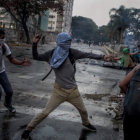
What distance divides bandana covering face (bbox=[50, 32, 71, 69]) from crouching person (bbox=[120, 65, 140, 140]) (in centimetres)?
172

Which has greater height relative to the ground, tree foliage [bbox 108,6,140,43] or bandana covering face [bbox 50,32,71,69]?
tree foliage [bbox 108,6,140,43]

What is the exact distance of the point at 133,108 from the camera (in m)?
2.61

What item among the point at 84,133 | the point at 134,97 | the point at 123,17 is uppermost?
the point at 123,17

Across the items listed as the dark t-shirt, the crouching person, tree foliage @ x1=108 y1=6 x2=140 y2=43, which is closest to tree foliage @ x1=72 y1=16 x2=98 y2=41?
tree foliage @ x1=108 y1=6 x2=140 y2=43

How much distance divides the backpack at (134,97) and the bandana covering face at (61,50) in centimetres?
180

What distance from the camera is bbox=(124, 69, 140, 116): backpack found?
101 inches

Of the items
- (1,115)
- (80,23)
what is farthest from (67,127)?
(80,23)

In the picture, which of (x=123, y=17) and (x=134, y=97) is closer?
(x=134, y=97)

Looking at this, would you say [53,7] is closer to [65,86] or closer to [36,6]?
[36,6]

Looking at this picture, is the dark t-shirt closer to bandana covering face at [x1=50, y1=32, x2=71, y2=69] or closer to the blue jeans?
bandana covering face at [x1=50, y1=32, x2=71, y2=69]

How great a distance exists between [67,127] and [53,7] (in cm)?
2718

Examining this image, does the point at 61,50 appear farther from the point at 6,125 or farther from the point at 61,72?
the point at 6,125

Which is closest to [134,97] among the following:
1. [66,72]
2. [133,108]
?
[133,108]

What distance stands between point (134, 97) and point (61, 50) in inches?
77.6
